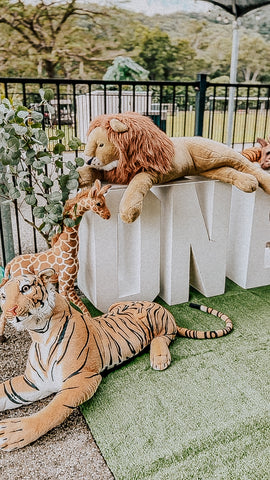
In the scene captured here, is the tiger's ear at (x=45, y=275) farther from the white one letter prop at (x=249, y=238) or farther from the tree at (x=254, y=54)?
the tree at (x=254, y=54)

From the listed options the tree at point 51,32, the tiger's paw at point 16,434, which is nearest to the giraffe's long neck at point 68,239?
the tiger's paw at point 16,434

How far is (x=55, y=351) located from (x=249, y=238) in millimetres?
1142

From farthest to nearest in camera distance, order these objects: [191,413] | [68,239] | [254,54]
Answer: [254,54] → [68,239] → [191,413]

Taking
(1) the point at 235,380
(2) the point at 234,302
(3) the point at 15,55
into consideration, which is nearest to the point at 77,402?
(1) the point at 235,380

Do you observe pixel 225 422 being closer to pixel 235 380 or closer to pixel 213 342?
pixel 235 380

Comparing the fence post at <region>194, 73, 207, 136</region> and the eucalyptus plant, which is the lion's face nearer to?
the eucalyptus plant

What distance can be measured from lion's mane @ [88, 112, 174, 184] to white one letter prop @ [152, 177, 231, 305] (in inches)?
5.6

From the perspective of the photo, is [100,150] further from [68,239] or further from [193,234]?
[193,234]

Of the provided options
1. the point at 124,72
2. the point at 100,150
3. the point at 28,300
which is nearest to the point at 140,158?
the point at 100,150

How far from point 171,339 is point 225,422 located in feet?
1.40

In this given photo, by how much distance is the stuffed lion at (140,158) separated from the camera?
1.68m

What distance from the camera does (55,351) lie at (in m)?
1.33

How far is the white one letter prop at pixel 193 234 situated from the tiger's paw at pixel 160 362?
18.9 inches

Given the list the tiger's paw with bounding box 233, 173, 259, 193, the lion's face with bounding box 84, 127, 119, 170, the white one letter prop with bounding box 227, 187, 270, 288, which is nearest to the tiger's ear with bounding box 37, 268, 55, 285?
the lion's face with bounding box 84, 127, 119, 170
